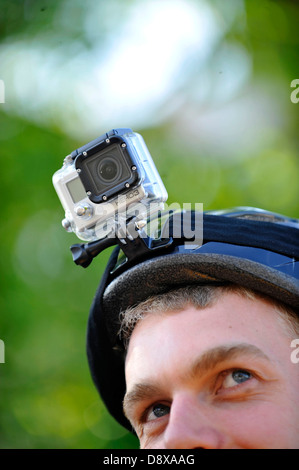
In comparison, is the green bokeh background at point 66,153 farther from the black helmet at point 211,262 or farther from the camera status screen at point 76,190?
the camera status screen at point 76,190

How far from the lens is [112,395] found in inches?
98.9

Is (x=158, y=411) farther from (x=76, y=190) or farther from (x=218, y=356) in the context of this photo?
(x=76, y=190)

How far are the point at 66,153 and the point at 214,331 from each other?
3.18 metres

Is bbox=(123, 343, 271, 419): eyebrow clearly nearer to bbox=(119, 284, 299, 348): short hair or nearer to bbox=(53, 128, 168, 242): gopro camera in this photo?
bbox=(119, 284, 299, 348): short hair

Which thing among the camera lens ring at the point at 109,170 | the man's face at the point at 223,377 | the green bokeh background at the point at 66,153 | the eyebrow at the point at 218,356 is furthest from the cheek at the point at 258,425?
the green bokeh background at the point at 66,153

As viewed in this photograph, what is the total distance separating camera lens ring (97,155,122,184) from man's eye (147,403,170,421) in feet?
2.49

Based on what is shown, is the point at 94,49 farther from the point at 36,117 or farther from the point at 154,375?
the point at 154,375

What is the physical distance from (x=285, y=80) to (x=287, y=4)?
735 mm

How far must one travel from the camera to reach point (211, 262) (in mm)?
1933

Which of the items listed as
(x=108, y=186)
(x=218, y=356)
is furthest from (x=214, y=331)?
(x=108, y=186)

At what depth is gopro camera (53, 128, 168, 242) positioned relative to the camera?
1840 mm

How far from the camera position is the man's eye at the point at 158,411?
2045 mm

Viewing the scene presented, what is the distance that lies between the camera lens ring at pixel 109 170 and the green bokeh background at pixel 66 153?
2.70 m

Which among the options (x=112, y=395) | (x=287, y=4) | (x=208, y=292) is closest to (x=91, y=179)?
(x=208, y=292)
